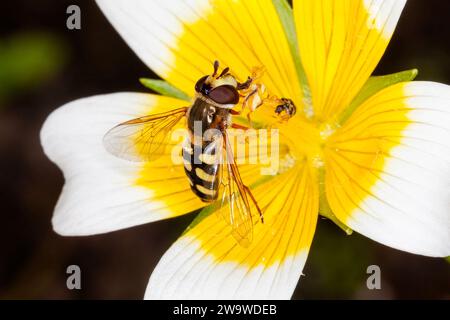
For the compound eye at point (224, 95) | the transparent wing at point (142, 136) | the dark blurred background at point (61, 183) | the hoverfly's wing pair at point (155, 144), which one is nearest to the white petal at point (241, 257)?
the hoverfly's wing pair at point (155, 144)

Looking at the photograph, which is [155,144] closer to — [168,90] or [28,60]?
[168,90]

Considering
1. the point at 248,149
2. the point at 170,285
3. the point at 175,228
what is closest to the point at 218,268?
the point at 170,285

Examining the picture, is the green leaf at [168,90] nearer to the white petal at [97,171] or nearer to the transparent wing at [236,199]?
the white petal at [97,171]

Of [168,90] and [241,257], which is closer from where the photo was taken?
[241,257]

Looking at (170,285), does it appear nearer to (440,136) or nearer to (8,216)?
(440,136)

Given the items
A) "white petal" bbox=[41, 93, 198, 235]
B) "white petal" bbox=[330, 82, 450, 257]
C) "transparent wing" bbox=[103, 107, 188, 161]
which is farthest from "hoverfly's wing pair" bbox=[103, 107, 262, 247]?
"white petal" bbox=[330, 82, 450, 257]

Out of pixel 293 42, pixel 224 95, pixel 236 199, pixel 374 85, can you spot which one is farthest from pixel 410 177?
pixel 293 42
